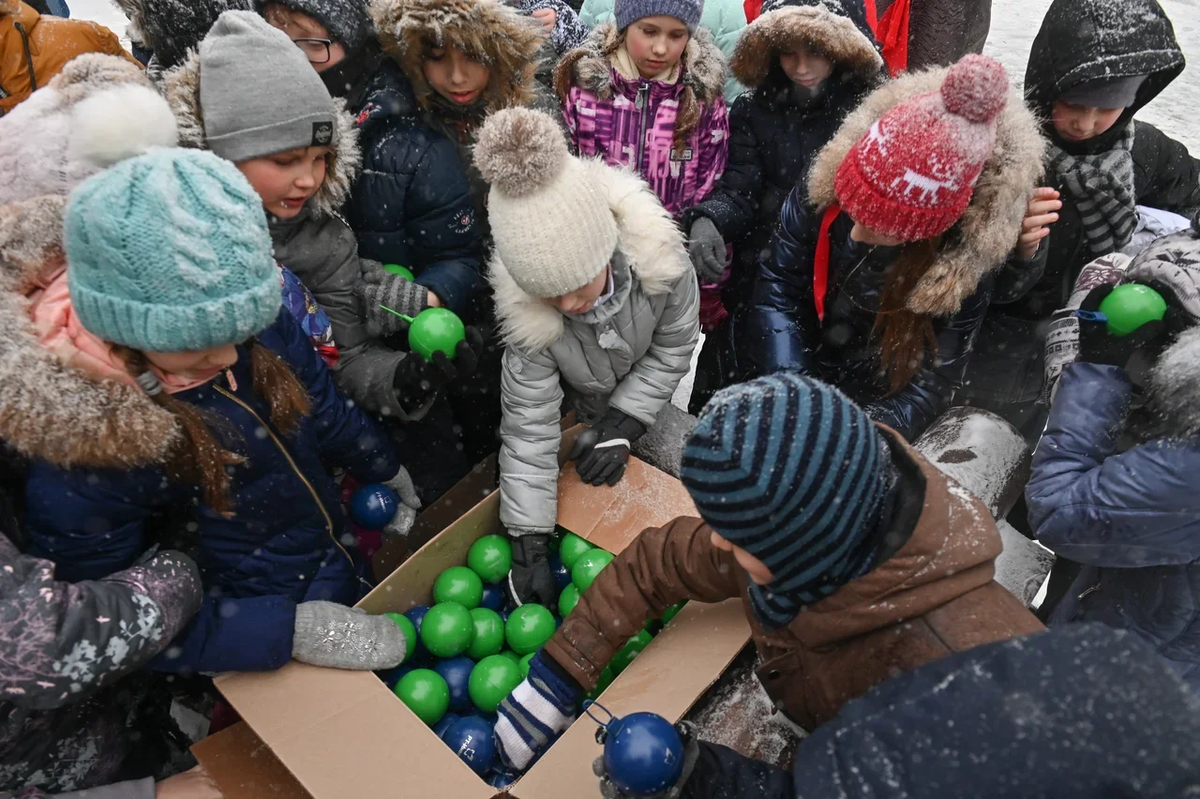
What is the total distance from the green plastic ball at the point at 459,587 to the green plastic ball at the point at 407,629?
163 millimetres

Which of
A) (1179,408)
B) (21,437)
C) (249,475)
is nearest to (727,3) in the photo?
(1179,408)

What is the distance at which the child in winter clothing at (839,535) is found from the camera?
1.20 meters

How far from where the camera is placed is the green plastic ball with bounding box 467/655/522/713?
2193 mm

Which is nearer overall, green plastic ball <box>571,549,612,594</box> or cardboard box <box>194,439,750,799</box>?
cardboard box <box>194,439,750,799</box>

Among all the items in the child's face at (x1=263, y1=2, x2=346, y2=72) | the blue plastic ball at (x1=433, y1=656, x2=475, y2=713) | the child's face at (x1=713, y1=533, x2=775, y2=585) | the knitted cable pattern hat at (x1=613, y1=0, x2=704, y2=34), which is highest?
the knitted cable pattern hat at (x1=613, y1=0, x2=704, y2=34)

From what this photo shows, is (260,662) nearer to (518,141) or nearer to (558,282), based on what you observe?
(558,282)

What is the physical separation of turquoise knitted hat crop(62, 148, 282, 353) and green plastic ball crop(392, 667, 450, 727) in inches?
46.6

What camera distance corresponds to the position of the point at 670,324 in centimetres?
246

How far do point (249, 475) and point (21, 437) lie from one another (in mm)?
563

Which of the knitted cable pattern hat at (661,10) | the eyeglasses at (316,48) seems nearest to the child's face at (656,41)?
the knitted cable pattern hat at (661,10)

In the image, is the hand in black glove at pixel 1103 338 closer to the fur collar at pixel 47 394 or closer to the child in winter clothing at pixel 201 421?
the child in winter clothing at pixel 201 421

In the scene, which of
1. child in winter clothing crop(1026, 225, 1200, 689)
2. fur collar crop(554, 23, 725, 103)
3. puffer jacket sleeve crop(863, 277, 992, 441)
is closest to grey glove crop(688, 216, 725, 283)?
fur collar crop(554, 23, 725, 103)

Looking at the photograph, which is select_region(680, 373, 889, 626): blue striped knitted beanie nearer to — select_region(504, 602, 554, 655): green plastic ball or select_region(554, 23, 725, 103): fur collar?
select_region(504, 602, 554, 655): green plastic ball

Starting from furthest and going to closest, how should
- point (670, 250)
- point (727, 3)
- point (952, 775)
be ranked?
point (727, 3) < point (670, 250) < point (952, 775)
